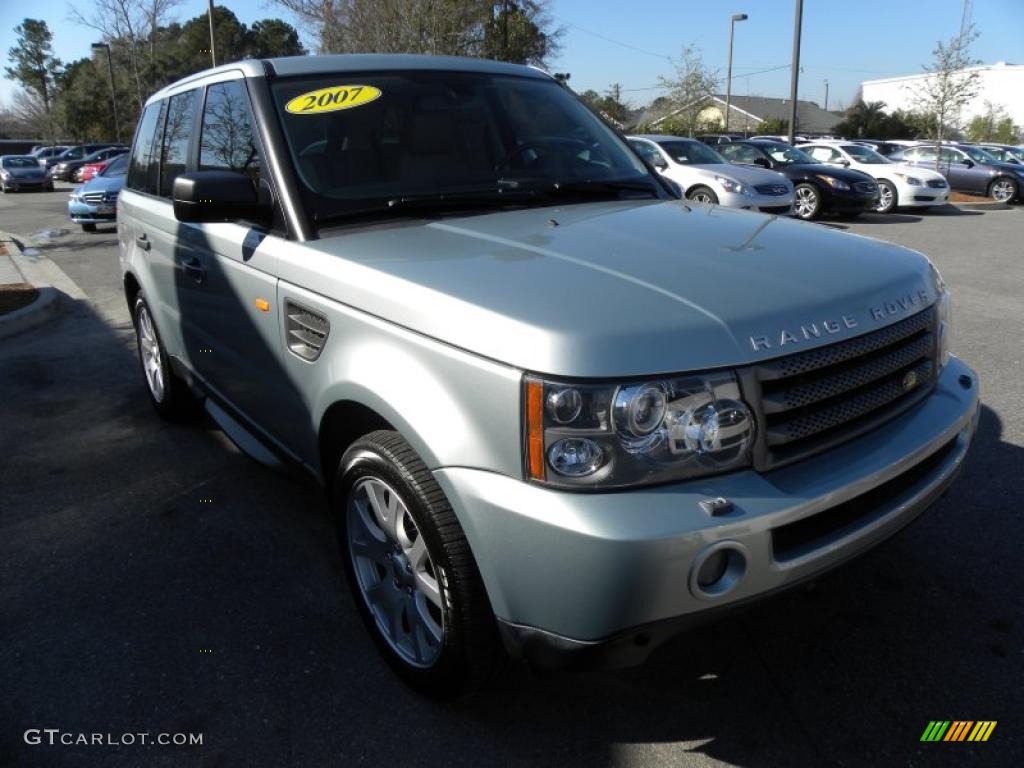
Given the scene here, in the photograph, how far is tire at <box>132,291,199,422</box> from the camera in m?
4.65

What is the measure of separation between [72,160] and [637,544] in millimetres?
43373

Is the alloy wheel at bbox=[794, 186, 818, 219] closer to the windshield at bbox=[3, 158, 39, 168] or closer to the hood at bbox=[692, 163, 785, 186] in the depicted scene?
the hood at bbox=[692, 163, 785, 186]

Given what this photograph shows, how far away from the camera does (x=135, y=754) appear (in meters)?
2.32

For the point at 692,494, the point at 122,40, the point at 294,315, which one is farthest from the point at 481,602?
the point at 122,40

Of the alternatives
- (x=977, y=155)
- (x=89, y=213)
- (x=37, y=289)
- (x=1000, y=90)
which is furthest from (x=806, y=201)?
(x=1000, y=90)

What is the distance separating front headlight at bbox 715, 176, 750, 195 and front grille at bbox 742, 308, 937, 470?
11.1m

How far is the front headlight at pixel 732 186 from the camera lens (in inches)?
512

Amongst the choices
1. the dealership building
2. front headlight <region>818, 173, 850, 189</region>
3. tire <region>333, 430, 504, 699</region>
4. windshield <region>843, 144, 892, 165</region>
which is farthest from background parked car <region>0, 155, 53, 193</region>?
the dealership building

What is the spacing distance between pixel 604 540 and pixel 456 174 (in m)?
1.87

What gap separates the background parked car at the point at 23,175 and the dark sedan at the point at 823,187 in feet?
96.9

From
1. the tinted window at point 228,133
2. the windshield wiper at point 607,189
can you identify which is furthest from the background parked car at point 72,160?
the windshield wiper at point 607,189

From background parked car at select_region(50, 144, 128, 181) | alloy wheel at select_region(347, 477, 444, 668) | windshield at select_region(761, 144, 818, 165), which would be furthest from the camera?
background parked car at select_region(50, 144, 128, 181)

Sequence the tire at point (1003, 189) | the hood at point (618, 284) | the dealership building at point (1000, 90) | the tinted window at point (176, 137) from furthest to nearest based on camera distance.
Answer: the dealership building at point (1000, 90), the tire at point (1003, 189), the tinted window at point (176, 137), the hood at point (618, 284)

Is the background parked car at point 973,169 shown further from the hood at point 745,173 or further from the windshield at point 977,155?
the hood at point 745,173
